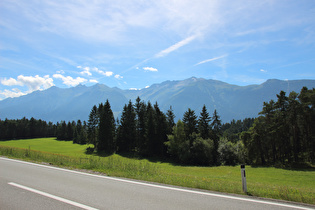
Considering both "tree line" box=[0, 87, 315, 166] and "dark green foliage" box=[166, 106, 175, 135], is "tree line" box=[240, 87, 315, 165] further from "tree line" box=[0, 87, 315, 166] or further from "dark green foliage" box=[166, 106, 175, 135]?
"dark green foliage" box=[166, 106, 175, 135]

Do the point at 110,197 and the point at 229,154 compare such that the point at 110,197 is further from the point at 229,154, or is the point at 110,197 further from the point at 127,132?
the point at 127,132

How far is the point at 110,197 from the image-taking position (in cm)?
659

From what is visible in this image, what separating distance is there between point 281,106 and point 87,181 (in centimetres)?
4644

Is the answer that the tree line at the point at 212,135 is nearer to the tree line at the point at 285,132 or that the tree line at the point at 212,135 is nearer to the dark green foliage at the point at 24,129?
the tree line at the point at 285,132

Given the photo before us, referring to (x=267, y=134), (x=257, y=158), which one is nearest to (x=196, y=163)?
(x=257, y=158)

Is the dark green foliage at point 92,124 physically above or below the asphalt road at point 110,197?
above

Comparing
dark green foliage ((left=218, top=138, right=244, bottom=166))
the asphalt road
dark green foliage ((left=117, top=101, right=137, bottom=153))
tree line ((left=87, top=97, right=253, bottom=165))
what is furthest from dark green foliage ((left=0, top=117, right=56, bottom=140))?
the asphalt road

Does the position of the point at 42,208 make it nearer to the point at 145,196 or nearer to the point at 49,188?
the point at 49,188

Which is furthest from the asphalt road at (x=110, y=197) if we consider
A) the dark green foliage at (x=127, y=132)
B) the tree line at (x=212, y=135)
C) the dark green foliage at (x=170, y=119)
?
the dark green foliage at (x=127, y=132)

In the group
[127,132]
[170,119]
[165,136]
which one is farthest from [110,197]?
[127,132]

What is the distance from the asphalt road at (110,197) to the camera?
18.9 feet

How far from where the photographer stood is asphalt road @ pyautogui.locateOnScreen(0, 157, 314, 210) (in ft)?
18.9

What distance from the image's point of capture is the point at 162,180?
927 cm

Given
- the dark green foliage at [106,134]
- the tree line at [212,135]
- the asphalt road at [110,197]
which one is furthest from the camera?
the dark green foliage at [106,134]
